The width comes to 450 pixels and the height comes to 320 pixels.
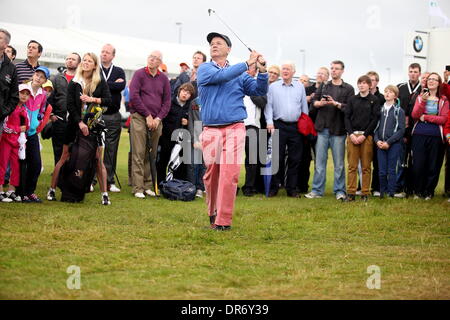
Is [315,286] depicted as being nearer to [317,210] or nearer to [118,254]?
[118,254]

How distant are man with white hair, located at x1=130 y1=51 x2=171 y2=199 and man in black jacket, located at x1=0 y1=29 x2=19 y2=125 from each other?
9.40 ft

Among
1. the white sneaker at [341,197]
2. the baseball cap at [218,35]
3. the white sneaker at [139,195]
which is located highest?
the baseball cap at [218,35]

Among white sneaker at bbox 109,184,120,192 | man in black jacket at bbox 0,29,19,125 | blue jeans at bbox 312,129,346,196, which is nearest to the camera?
man in black jacket at bbox 0,29,19,125

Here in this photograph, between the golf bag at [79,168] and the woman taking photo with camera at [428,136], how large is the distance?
5.82 meters

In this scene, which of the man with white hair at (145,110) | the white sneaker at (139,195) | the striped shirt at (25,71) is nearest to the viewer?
the striped shirt at (25,71)

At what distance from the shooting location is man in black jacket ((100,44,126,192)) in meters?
13.0

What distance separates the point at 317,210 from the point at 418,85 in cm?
421

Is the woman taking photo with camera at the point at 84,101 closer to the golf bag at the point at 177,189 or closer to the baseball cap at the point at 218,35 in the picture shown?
the golf bag at the point at 177,189

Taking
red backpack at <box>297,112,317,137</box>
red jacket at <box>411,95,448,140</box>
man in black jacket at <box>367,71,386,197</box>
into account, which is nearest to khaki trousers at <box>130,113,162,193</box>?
red backpack at <box>297,112,317,137</box>

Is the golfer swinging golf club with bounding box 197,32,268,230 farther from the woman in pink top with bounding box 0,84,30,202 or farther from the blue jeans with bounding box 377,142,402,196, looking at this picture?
the blue jeans with bounding box 377,142,402,196

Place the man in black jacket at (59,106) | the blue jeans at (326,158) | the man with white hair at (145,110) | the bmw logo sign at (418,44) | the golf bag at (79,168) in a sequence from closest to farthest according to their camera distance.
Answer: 1. the golf bag at (79,168)
2. the man in black jacket at (59,106)
3. the man with white hair at (145,110)
4. the blue jeans at (326,158)
5. the bmw logo sign at (418,44)

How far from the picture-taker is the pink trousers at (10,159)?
10633 mm

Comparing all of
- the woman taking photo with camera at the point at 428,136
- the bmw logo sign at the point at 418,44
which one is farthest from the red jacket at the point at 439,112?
the bmw logo sign at the point at 418,44
